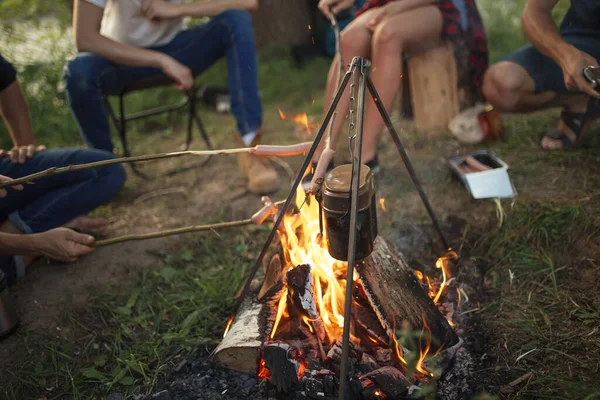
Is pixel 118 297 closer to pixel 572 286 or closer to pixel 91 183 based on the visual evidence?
pixel 91 183

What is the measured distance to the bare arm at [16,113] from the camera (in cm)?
319

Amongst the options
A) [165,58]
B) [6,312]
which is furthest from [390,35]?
[6,312]

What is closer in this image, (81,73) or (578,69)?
(578,69)

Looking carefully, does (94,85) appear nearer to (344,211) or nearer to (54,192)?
(54,192)

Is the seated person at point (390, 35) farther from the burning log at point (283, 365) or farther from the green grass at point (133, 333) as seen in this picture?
the burning log at point (283, 365)

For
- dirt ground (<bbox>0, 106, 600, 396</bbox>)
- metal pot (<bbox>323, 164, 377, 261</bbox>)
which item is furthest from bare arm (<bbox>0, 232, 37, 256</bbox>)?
metal pot (<bbox>323, 164, 377, 261</bbox>)

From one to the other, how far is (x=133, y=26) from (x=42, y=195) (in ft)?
4.86

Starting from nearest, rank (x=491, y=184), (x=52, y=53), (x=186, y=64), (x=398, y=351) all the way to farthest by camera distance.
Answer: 1. (x=398, y=351)
2. (x=491, y=184)
3. (x=186, y=64)
4. (x=52, y=53)

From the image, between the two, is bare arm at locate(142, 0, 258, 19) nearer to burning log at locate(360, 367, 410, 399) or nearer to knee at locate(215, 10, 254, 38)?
knee at locate(215, 10, 254, 38)

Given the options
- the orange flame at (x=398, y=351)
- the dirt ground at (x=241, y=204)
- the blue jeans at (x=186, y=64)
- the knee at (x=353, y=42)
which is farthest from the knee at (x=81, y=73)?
the orange flame at (x=398, y=351)

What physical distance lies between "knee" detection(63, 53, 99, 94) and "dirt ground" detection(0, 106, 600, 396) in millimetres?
930

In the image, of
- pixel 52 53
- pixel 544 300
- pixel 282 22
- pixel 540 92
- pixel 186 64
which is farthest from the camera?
pixel 282 22

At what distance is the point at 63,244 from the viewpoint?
2.59 metres

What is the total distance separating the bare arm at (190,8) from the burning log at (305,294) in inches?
94.2
